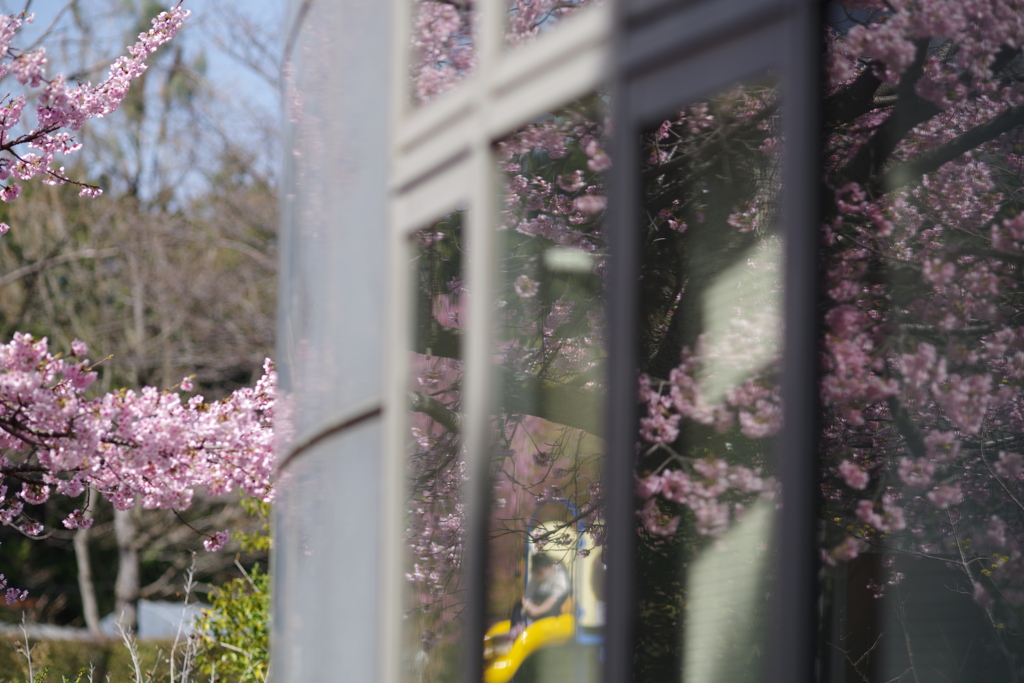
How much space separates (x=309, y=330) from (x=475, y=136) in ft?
Result: 4.07

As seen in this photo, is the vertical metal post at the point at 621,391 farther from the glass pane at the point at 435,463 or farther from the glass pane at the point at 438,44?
the glass pane at the point at 435,463

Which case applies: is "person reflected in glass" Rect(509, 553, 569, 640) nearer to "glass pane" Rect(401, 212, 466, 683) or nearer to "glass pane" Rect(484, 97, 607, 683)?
"glass pane" Rect(484, 97, 607, 683)

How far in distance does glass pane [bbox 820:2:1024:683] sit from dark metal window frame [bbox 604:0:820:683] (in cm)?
170

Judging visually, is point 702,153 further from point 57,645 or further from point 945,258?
point 57,645

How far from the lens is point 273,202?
14.0 meters

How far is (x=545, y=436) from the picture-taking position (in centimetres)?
359

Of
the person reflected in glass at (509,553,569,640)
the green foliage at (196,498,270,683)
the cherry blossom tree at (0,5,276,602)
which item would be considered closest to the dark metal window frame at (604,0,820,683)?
the person reflected in glass at (509,553,569,640)

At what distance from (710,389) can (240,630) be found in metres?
5.15

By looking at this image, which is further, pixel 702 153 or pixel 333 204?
pixel 702 153

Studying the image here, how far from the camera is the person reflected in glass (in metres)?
3.47

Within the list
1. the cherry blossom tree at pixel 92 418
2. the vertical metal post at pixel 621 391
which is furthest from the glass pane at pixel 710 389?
the cherry blossom tree at pixel 92 418

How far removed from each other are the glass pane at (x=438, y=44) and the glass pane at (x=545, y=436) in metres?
0.63

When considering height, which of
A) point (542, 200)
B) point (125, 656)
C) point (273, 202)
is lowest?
point (125, 656)

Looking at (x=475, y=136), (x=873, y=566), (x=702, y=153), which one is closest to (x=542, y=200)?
(x=702, y=153)
